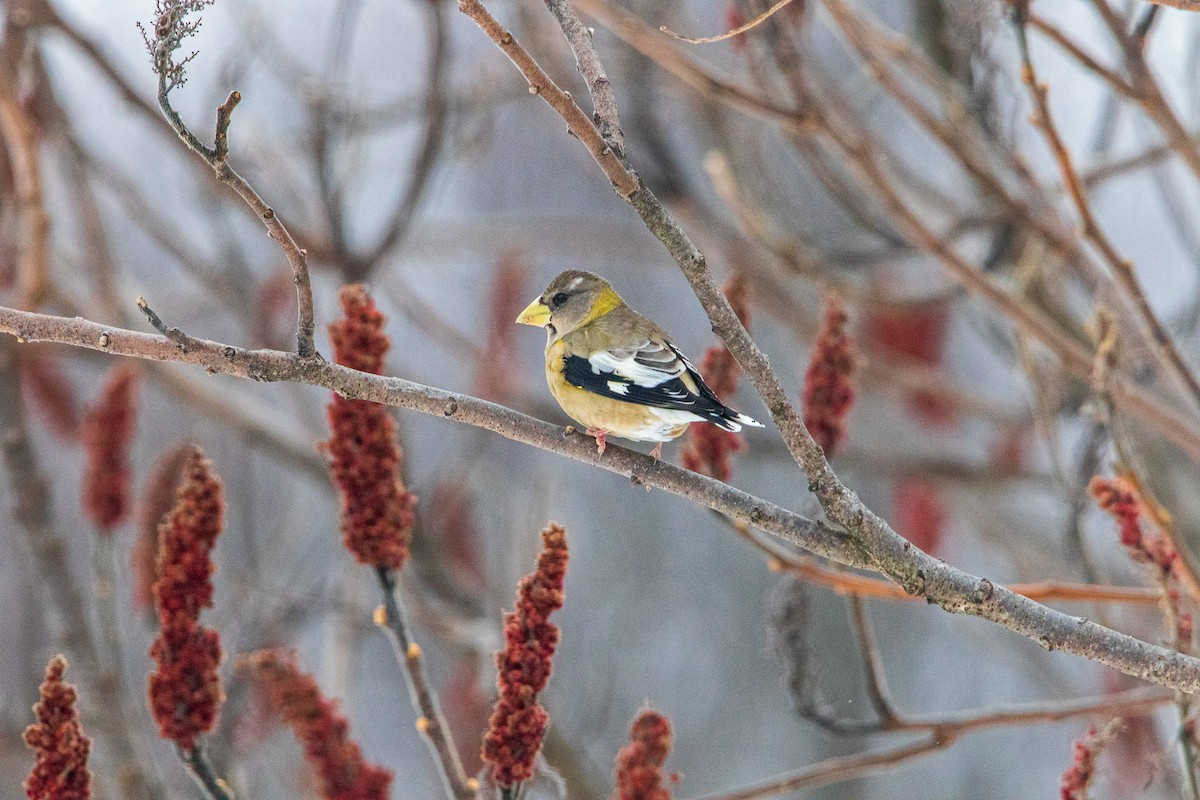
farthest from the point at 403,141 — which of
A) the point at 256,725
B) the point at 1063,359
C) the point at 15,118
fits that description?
the point at 1063,359

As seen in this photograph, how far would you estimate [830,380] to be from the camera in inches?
72.2

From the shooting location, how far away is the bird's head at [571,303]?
2102 millimetres

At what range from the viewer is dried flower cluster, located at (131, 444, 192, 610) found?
2225 mm

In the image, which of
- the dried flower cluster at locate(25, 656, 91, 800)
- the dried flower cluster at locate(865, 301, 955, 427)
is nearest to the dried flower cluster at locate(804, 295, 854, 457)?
the dried flower cluster at locate(25, 656, 91, 800)

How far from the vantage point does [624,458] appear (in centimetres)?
155

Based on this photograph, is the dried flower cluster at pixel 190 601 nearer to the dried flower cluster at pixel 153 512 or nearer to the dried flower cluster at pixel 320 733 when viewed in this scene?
the dried flower cluster at pixel 320 733

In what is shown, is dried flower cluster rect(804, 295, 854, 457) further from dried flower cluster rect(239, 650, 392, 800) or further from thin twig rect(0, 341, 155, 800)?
thin twig rect(0, 341, 155, 800)

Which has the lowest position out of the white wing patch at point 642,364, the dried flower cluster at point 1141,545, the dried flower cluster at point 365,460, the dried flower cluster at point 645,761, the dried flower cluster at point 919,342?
the dried flower cluster at point 645,761

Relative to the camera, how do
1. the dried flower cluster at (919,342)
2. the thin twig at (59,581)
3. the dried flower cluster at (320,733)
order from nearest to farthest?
the dried flower cluster at (320,733), the thin twig at (59,581), the dried flower cluster at (919,342)

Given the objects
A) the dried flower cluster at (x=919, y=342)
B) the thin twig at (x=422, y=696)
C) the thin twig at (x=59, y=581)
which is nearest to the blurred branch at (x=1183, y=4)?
the thin twig at (x=422, y=696)

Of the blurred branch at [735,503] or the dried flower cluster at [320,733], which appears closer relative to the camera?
the blurred branch at [735,503]

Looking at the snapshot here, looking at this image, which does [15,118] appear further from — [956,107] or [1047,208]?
[1047,208]

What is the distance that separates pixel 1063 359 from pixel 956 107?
0.94 m

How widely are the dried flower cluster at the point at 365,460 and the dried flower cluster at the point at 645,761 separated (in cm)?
42
